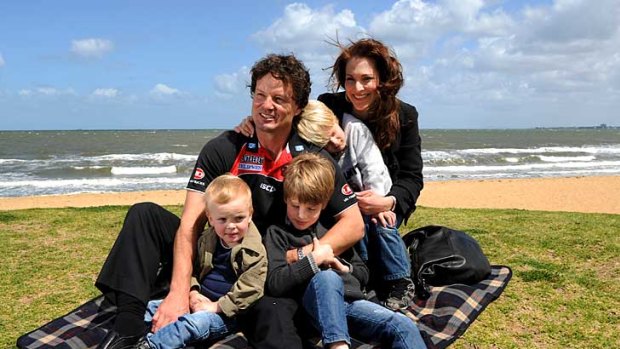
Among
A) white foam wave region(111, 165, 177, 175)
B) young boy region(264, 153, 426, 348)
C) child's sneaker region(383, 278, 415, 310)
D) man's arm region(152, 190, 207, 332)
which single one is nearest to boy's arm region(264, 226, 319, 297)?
young boy region(264, 153, 426, 348)

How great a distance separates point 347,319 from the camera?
11.9 ft

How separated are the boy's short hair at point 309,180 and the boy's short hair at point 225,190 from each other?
0.27 metres

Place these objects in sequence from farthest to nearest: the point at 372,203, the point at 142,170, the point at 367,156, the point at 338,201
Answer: the point at 142,170
the point at 367,156
the point at 372,203
the point at 338,201

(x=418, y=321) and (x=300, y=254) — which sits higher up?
(x=300, y=254)

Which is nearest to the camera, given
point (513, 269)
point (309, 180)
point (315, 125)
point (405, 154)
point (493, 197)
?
point (309, 180)

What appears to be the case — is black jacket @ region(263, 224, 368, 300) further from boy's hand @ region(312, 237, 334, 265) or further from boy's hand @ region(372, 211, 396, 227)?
boy's hand @ region(372, 211, 396, 227)

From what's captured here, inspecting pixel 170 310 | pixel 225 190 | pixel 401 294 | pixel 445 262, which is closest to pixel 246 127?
pixel 225 190

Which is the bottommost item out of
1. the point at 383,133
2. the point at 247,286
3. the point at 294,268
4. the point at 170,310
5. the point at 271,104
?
the point at 170,310

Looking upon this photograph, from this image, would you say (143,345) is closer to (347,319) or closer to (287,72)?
(347,319)

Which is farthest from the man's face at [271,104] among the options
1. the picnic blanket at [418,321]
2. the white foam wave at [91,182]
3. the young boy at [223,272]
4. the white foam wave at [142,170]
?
the white foam wave at [142,170]

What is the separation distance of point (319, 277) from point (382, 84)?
64.0 inches

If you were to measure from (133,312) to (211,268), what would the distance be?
1.80 ft

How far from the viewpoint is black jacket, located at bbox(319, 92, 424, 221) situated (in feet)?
14.6

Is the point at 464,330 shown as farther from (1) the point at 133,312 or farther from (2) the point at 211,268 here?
(1) the point at 133,312
